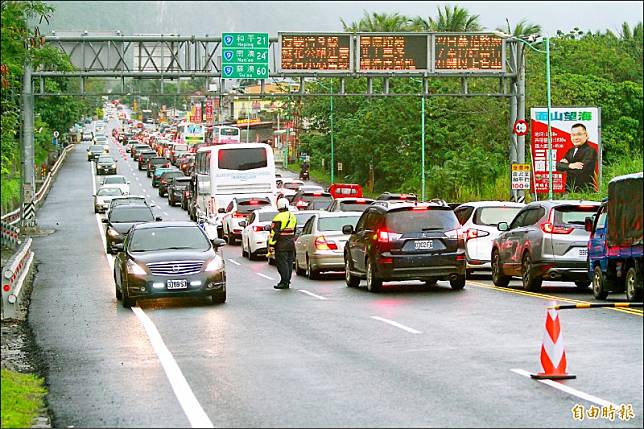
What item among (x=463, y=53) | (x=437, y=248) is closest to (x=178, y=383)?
(x=437, y=248)

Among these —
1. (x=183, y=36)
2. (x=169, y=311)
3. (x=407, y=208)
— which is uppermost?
(x=183, y=36)

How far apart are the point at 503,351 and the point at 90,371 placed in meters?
4.80

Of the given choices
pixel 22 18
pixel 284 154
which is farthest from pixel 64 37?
pixel 284 154

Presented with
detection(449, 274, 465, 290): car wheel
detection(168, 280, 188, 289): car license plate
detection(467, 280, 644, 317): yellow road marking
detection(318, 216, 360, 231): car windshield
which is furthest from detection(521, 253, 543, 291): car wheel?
detection(168, 280, 188, 289): car license plate

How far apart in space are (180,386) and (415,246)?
12.6 m

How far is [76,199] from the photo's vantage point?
84.6m

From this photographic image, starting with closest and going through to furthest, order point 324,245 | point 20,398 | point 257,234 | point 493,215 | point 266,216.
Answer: point 20,398 → point 324,245 → point 493,215 → point 257,234 → point 266,216

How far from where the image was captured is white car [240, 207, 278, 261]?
39.3 metres

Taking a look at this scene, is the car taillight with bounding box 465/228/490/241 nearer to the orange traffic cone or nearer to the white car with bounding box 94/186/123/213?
the orange traffic cone

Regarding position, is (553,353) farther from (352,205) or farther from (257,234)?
(352,205)

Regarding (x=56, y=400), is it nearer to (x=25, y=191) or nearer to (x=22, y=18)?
(x=22, y=18)

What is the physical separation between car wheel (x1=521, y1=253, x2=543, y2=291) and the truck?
2.50m

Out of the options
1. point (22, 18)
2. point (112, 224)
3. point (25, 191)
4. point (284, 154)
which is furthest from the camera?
point (284, 154)

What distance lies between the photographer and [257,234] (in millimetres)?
39594
